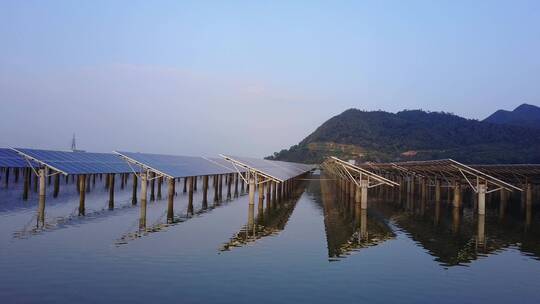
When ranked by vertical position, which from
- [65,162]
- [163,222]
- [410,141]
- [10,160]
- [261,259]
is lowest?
[163,222]

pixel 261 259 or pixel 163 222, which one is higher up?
pixel 261 259

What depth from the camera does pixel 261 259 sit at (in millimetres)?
17188

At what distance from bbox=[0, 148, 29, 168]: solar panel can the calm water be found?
27.2 ft

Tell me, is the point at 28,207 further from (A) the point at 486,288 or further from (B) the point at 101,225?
(A) the point at 486,288

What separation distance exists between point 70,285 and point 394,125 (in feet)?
640

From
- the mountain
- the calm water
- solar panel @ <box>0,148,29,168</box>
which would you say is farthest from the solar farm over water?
the mountain

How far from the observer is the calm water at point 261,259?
12.9 metres

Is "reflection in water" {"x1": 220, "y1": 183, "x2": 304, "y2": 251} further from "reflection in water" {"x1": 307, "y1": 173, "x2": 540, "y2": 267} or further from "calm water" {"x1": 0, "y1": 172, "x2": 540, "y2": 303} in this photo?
"reflection in water" {"x1": 307, "y1": 173, "x2": 540, "y2": 267}

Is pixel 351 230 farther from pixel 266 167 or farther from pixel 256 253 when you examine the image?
pixel 266 167

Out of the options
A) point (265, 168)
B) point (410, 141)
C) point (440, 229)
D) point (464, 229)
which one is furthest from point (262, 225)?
point (410, 141)

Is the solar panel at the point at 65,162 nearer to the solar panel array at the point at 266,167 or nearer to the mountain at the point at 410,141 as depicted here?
the solar panel array at the point at 266,167

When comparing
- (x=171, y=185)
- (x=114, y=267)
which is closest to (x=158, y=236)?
(x=114, y=267)

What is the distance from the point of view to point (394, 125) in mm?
Result: 199500

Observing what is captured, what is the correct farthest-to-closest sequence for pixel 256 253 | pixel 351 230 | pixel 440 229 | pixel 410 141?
pixel 410 141 → pixel 440 229 → pixel 351 230 → pixel 256 253
